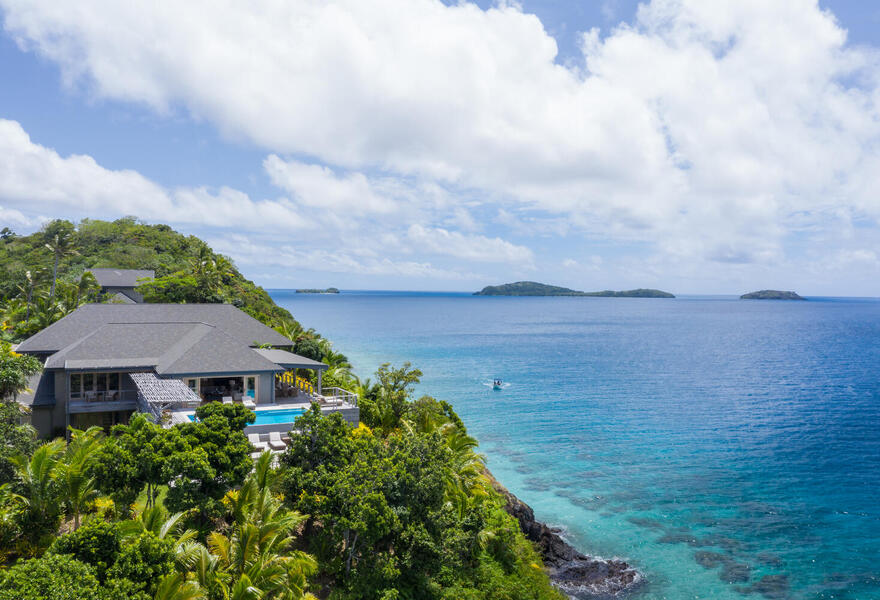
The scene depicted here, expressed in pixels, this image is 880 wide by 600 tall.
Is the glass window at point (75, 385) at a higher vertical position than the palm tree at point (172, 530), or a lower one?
higher

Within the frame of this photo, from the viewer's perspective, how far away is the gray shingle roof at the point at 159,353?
2595 cm

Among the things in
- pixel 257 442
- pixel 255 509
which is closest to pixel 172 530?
pixel 255 509

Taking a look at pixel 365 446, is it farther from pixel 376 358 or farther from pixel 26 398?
pixel 376 358

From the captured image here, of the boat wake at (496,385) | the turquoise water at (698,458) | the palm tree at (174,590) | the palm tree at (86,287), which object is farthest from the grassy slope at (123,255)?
the palm tree at (174,590)

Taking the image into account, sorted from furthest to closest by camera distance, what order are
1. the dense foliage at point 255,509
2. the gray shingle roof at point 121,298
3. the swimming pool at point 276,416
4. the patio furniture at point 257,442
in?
1. the gray shingle roof at point 121,298
2. the swimming pool at point 276,416
3. the patio furniture at point 257,442
4. the dense foliage at point 255,509

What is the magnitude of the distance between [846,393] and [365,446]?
6035cm

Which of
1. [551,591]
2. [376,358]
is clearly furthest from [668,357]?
[551,591]

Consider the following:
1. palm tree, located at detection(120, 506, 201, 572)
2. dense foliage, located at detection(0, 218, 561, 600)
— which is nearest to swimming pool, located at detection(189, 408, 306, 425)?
dense foliage, located at detection(0, 218, 561, 600)

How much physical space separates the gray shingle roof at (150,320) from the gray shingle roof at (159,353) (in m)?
1.83

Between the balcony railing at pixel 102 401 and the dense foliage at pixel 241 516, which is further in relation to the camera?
the balcony railing at pixel 102 401

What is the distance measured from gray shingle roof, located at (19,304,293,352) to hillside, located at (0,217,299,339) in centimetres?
940

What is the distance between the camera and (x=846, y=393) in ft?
184

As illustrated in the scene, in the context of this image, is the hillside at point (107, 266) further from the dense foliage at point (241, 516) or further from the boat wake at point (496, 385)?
the dense foliage at point (241, 516)

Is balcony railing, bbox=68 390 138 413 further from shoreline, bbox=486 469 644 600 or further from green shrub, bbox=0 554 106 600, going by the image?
shoreline, bbox=486 469 644 600
